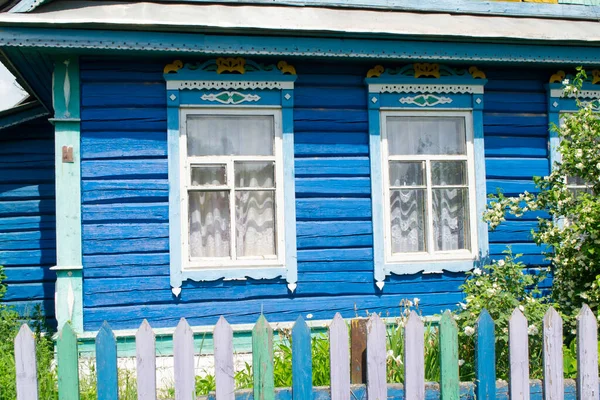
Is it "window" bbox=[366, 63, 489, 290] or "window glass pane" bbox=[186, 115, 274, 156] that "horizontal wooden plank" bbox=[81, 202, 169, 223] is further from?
"window" bbox=[366, 63, 489, 290]

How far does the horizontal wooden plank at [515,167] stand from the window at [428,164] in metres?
0.13

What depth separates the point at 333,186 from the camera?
236 inches

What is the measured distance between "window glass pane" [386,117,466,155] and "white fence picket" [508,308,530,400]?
9.98 ft

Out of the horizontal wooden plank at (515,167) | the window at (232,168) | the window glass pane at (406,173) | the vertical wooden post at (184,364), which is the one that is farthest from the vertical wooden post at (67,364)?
the horizontal wooden plank at (515,167)

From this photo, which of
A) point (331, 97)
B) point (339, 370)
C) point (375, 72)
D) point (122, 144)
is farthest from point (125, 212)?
point (339, 370)

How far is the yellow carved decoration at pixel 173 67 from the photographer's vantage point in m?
5.76

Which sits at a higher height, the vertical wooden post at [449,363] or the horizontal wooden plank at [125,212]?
the horizontal wooden plank at [125,212]

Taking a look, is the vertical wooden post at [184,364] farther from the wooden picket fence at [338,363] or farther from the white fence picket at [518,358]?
the white fence picket at [518,358]

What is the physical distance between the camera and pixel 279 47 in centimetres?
559

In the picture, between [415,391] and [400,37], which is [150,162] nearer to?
[400,37]

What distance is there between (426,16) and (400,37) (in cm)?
76

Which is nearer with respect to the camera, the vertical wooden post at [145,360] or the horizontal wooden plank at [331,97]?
the vertical wooden post at [145,360]

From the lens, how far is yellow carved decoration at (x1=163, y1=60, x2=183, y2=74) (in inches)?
227

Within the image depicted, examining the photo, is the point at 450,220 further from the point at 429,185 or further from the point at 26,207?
the point at 26,207
